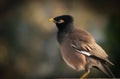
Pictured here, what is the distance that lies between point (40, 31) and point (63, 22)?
0.27 m

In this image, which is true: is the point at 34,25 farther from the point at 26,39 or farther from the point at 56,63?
the point at 56,63

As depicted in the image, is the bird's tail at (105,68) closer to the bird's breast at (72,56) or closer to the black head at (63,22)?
the bird's breast at (72,56)

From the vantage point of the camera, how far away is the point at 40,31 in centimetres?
262

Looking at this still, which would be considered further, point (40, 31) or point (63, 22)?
point (40, 31)

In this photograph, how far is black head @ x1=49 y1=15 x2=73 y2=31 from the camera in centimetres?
238

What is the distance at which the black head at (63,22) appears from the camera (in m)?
2.38

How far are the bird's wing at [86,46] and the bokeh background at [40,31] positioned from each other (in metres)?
0.16

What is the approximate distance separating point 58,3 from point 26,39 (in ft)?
0.93

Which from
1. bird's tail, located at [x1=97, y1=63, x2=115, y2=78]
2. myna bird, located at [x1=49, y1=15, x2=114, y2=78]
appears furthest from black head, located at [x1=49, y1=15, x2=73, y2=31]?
bird's tail, located at [x1=97, y1=63, x2=115, y2=78]

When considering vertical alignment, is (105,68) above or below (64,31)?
below

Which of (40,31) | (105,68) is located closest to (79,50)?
(105,68)

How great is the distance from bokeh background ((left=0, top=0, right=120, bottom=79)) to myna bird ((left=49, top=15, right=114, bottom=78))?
15 centimetres

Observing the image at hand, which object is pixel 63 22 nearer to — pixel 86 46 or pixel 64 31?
pixel 64 31

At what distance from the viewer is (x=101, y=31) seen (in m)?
2.58
